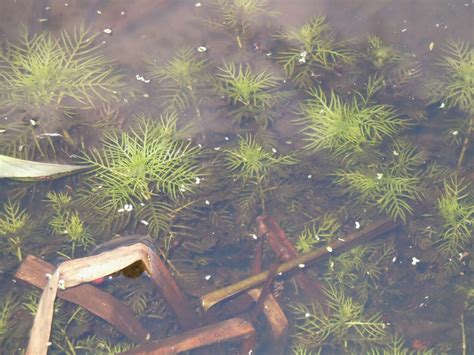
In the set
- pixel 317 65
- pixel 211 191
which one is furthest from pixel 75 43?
pixel 317 65

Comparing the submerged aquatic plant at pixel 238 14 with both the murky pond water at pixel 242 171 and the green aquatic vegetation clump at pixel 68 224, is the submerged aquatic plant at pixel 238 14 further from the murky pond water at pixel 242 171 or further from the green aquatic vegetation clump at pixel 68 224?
the green aquatic vegetation clump at pixel 68 224

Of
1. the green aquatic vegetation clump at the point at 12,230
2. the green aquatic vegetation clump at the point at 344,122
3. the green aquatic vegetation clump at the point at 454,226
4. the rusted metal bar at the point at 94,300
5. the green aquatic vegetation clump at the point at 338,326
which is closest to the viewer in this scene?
the rusted metal bar at the point at 94,300

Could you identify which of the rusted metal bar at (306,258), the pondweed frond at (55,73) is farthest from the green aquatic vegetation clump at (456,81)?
the pondweed frond at (55,73)

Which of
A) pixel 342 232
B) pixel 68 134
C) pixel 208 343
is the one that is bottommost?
pixel 208 343

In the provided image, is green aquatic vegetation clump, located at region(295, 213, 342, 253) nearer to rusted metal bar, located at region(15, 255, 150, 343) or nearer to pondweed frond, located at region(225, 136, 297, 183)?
pondweed frond, located at region(225, 136, 297, 183)

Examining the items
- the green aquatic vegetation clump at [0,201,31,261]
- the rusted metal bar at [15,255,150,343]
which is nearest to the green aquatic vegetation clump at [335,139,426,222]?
the rusted metal bar at [15,255,150,343]

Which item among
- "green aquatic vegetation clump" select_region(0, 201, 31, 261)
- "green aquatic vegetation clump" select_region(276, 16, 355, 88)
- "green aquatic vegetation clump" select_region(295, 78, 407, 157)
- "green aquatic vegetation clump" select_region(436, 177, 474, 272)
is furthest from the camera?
"green aquatic vegetation clump" select_region(276, 16, 355, 88)

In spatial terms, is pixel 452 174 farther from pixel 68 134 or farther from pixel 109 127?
pixel 68 134
